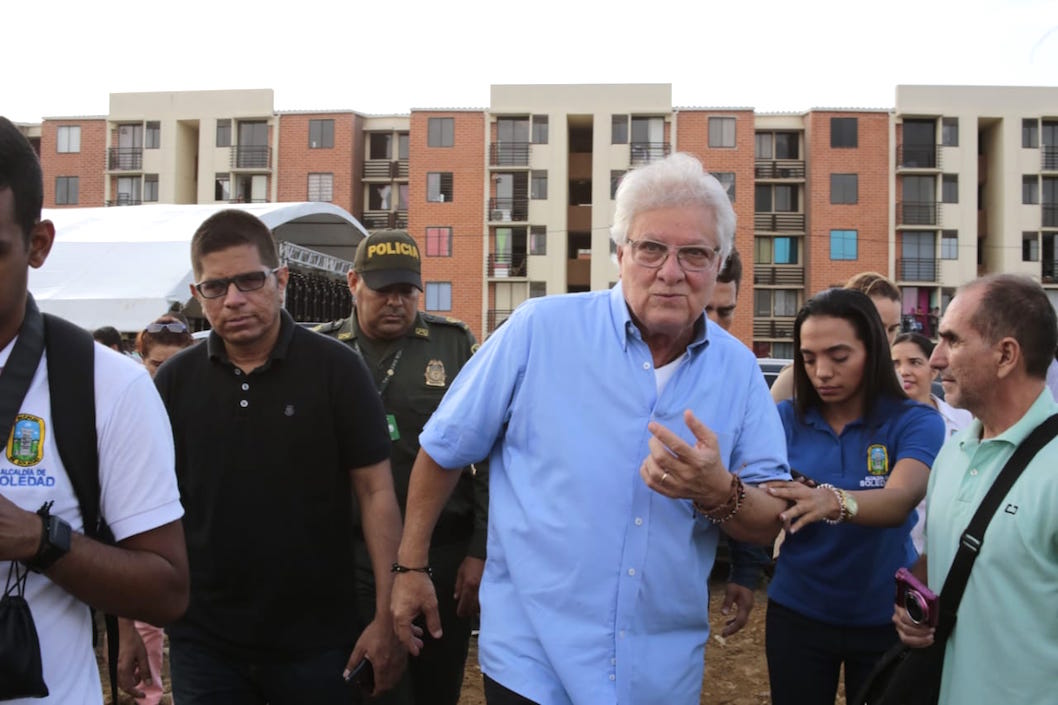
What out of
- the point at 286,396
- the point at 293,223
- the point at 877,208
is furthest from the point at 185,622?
the point at 877,208

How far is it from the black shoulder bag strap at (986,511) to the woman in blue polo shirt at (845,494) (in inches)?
16.1

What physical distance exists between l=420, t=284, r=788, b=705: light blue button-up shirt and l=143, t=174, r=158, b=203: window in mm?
52707

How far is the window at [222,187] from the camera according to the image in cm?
4856

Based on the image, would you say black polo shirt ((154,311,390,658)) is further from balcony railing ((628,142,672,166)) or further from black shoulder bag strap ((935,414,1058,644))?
balcony railing ((628,142,672,166))

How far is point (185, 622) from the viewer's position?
2848 millimetres

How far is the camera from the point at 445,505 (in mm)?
3596

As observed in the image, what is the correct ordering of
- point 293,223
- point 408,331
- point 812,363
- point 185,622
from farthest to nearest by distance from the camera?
point 293,223
point 408,331
point 812,363
point 185,622

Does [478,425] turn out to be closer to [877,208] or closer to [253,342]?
[253,342]

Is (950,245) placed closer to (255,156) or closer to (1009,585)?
(255,156)

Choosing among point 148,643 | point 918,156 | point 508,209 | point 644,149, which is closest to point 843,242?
point 918,156

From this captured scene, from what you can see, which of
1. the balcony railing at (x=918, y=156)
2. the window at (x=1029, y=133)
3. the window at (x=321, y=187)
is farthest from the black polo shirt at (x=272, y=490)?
the window at (x=1029, y=133)

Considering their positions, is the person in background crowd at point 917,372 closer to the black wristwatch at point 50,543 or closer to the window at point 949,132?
the black wristwatch at point 50,543

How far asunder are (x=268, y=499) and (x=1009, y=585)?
2.24 metres

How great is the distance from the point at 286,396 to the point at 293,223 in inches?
909
